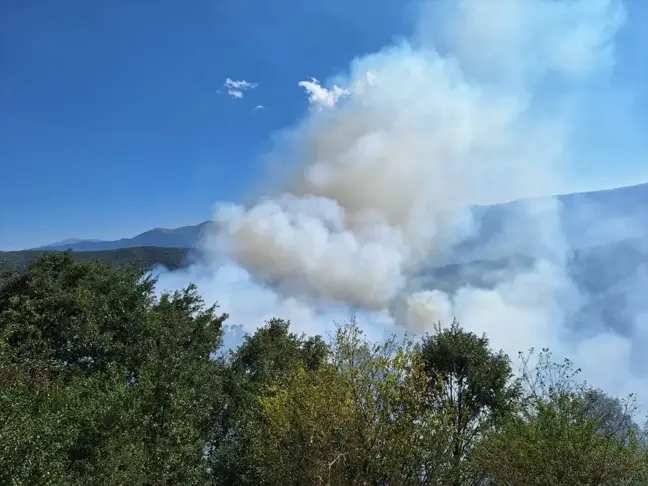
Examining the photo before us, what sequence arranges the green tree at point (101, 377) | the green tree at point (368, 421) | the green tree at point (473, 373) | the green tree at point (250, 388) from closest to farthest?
the green tree at point (368, 421), the green tree at point (101, 377), the green tree at point (250, 388), the green tree at point (473, 373)

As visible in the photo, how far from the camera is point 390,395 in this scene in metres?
15.2

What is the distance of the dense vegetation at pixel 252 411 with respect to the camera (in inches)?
600

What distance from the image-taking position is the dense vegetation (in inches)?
600

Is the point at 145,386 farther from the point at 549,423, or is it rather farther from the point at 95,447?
the point at 549,423

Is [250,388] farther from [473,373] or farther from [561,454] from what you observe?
[561,454]

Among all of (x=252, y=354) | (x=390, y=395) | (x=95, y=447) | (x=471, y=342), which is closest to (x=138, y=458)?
(x=95, y=447)

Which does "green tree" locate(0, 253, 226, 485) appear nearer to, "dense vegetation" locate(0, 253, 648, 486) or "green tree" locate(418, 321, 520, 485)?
"dense vegetation" locate(0, 253, 648, 486)

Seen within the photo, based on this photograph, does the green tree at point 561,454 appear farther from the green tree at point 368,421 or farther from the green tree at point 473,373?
the green tree at point 473,373

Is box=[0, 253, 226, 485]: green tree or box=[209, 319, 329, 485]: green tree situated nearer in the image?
box=[0, 253, 226, 485]: green tree

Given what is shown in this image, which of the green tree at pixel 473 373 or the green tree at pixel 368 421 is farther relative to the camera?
the green tree at pixel 473 373

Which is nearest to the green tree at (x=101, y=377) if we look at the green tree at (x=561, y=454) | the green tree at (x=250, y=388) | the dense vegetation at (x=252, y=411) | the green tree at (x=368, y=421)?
the dense vegetation at (x=252, y=411)

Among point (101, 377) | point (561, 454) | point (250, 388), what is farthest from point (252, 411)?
point (561, 454)

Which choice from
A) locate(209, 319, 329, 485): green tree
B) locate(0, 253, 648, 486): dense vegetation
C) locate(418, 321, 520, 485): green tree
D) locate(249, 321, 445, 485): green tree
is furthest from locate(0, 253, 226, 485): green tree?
locate(418, 321, 520, 485): green tree

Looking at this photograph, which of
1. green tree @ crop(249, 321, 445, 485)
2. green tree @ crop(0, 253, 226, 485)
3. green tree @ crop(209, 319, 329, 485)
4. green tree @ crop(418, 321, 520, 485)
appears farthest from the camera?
green tree @ crop(418, 321, 520, 485)
